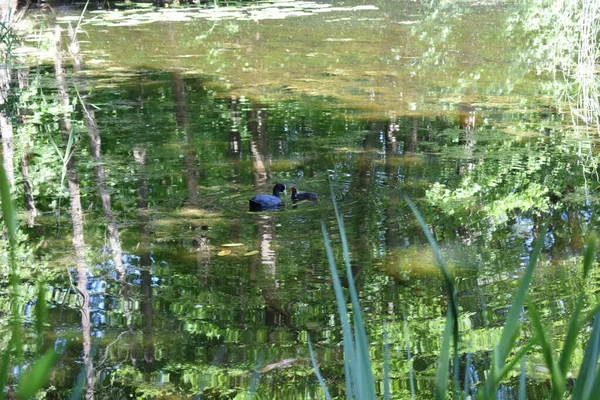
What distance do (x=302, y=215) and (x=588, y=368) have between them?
4900mm

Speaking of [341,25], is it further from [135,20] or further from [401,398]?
[401,398]

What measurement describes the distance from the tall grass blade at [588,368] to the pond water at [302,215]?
565mm

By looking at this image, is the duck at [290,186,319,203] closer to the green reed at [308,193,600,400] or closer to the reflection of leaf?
the reflection of leaf

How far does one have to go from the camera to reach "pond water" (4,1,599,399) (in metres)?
4.01

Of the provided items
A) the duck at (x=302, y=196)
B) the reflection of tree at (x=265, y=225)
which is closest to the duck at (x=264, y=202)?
the reflection of tree at (x=265, y=225)

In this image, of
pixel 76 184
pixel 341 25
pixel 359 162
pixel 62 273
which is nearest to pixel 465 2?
pixel 341 25

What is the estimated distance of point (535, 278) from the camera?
16.1 ft

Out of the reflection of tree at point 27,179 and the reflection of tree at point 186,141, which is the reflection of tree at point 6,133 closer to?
the reflection of tree at point 27,179

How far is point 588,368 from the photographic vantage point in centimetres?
111

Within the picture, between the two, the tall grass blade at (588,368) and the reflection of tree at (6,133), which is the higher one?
the tall grass blade at (588,368)

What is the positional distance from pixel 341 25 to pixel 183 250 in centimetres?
1182

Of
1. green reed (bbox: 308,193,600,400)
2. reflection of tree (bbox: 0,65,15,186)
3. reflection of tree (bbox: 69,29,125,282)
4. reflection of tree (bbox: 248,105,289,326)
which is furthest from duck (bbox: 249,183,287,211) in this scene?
green reed (bbox: 308,193,600,400)

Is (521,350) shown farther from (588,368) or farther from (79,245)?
(79,245)

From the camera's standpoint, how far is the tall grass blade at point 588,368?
108 cm
